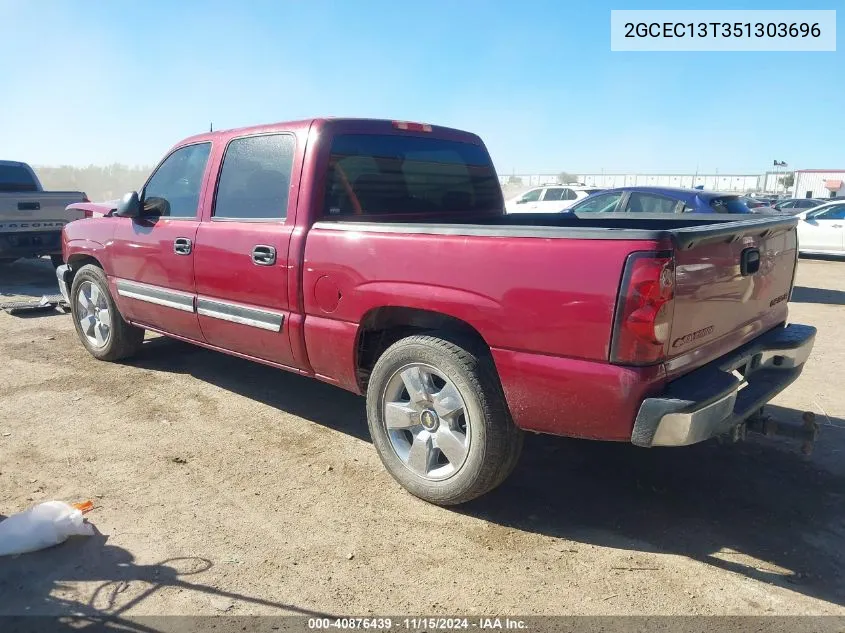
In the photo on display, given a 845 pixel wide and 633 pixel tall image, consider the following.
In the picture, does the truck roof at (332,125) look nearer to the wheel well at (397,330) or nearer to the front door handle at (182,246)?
the front door handle at (182,246)

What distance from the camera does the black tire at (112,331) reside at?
17.8 ft

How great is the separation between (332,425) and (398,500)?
1.10 meters

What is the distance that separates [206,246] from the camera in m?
4.23

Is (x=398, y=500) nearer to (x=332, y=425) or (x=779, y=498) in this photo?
(x=332, y=425)

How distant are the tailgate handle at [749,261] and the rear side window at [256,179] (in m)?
2.46

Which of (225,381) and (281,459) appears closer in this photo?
(281,459)

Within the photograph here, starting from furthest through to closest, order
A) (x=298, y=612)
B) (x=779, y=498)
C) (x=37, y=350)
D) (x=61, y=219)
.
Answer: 1. (x=61, y=219)
2. (x=37, y=350)
3. (x=779, y=498)
4. (x=298, y=612)

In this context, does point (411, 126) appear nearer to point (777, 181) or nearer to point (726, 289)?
point (726, 289)

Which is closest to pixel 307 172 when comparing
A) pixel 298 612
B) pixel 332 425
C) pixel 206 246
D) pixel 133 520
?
pixel 206 246

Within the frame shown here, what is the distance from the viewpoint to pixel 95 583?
2.62 meters

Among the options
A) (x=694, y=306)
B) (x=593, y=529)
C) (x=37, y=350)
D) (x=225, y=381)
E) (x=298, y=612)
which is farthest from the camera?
(x=37, y=350)

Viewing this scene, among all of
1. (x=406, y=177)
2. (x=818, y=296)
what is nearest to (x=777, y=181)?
(x=818, y=296)

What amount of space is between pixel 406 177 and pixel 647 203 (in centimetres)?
612

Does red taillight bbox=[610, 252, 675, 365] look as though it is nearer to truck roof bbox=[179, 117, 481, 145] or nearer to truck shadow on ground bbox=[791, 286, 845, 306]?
truck roof bbox=[179, 117, 481, 145]
